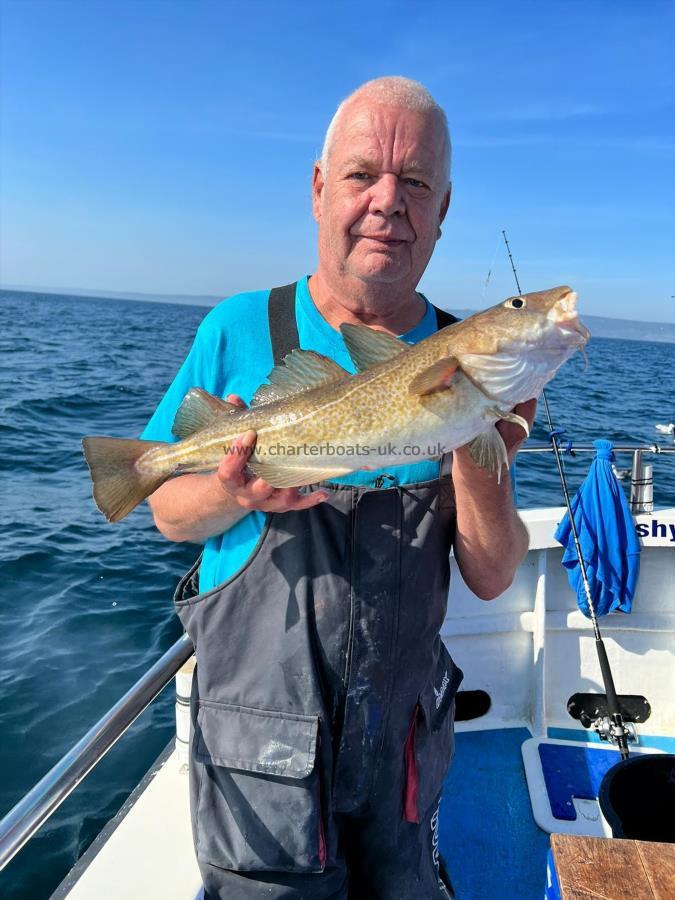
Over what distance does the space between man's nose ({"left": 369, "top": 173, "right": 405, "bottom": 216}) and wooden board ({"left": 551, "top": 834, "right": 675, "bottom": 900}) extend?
7.39 ft

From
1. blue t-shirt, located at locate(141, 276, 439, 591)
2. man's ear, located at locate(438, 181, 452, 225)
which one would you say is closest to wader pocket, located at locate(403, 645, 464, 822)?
blue t-shirt, located at locate(141, 276, 439, 591)

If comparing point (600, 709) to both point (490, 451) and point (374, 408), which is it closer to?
point (490, 451)

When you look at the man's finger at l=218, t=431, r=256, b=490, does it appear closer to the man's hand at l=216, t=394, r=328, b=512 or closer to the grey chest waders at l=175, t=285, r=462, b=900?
the man's hand at l=216, t=394, r=328, b=512

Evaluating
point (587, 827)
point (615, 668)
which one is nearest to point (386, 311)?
point (587, 827)

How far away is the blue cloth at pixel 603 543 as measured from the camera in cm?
495

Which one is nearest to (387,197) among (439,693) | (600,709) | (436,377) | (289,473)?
(436,377)

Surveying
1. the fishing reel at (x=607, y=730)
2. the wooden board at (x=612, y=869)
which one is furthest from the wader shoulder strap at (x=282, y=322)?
the fishing reel at (x=607, y=730)

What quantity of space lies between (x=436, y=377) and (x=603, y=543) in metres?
3.39

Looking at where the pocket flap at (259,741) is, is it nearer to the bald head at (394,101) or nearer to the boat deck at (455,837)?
the boat deck at (455,837)

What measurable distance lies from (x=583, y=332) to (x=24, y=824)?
2539 mm

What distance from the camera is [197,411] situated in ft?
8.18

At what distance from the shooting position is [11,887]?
15.1 ft

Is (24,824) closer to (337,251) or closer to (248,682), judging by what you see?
(248,682)

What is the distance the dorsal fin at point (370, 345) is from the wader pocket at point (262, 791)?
4.36ft
